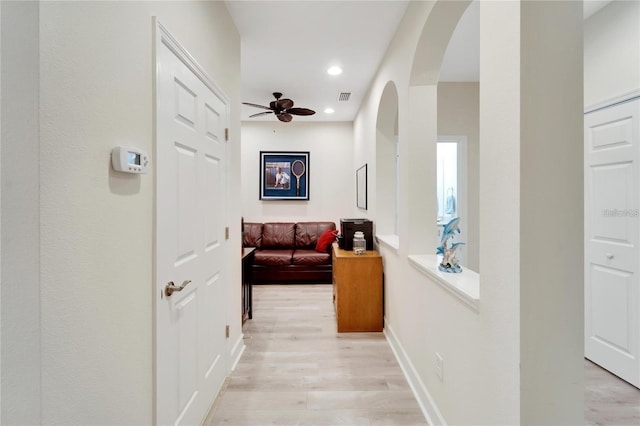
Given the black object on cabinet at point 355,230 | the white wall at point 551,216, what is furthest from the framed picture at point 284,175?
the white wall at point 551,216

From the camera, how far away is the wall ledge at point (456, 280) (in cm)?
132

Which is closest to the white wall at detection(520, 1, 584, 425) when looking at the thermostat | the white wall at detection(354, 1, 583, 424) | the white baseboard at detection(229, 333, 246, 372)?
the white wall at detection(354, 1, 583, 424)

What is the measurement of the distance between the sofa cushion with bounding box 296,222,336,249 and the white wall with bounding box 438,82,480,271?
91.4 inches

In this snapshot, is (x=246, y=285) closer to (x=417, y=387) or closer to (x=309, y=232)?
(x=417, y=387)

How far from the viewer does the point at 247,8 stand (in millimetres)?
2260

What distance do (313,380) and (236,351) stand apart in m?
0.71

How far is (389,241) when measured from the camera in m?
2.93

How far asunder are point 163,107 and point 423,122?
1.71 meters

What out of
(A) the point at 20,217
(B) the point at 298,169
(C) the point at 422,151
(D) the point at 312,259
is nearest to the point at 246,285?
(D) the point at 312,259

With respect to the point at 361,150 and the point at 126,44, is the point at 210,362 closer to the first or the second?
the point at 126,44

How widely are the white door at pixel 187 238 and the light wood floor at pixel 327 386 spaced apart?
29 cm

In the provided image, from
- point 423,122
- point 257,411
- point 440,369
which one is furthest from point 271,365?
point 423,122

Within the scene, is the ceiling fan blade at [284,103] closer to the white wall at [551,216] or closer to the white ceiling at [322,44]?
the white ceiling at [322,44]

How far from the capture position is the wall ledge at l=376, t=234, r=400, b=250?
2.70m
